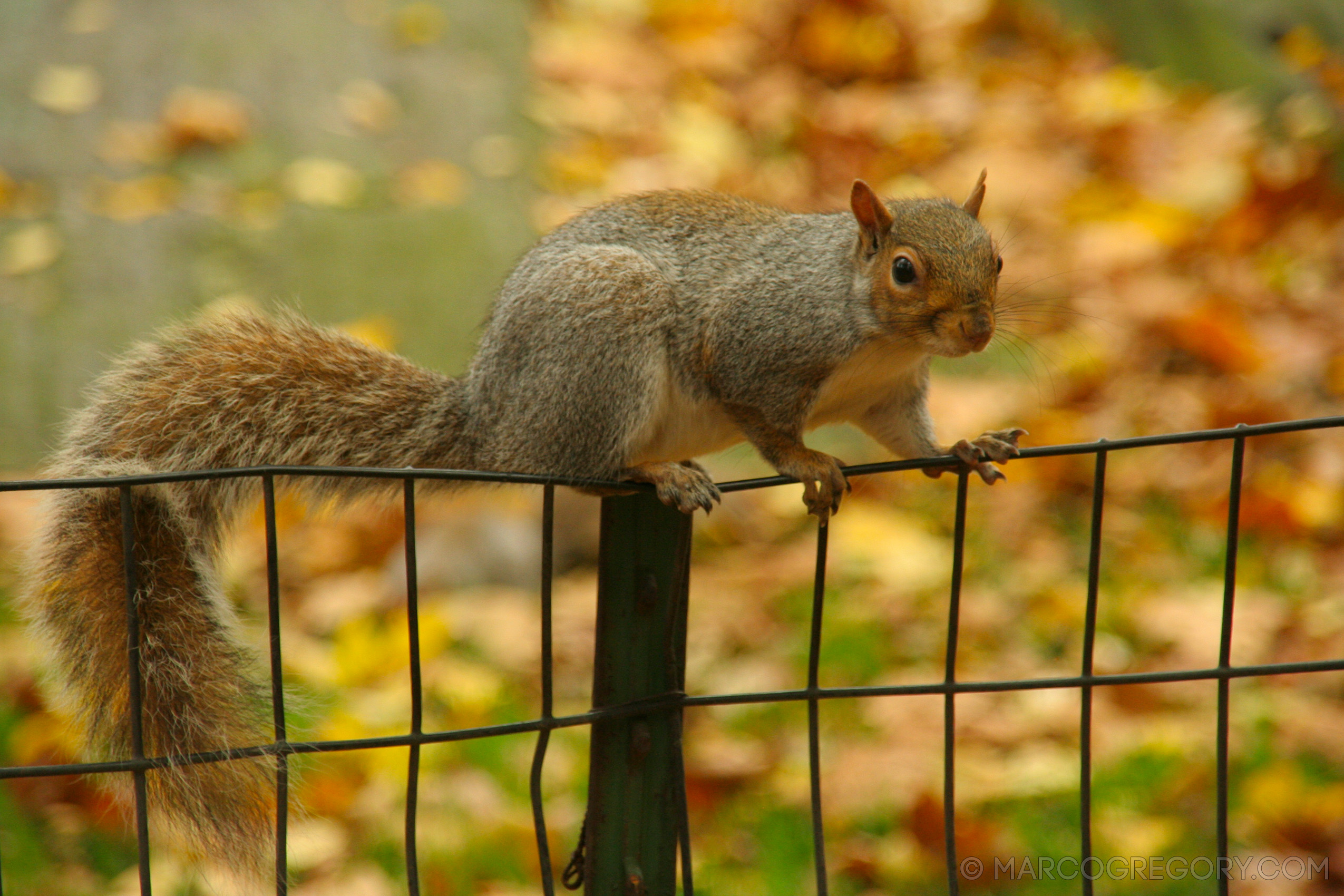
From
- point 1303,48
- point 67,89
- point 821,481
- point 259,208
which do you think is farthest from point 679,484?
point 1303,48

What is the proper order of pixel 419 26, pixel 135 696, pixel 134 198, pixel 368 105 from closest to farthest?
pixel 135 696 → pixel 134 198 → pixel 368 105 → pixel 419 26

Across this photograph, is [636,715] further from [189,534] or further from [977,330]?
[977,330]

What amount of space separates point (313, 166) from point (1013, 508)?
205 cm

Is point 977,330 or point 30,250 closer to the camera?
point 977,330

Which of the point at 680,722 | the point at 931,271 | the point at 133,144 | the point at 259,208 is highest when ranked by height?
the point at 133,144

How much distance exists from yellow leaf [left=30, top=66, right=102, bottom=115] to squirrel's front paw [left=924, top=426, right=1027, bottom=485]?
3.14 meters

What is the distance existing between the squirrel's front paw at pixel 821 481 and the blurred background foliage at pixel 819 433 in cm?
27

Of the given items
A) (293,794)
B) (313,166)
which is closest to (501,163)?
(313,166)

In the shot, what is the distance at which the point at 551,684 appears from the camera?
101 cm

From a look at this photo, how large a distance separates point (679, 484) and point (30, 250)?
8.22ft

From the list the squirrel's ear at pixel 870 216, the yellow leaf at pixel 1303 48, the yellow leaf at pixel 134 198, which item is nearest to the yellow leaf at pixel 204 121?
the yellow leaf at pixel 134 198

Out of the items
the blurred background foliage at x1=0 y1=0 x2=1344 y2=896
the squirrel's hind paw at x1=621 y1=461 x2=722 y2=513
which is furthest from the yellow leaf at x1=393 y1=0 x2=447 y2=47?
the squirrel's hind paw at x1=621 y1=461 x2=722 y2=513

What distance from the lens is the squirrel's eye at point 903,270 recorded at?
54.1 inches

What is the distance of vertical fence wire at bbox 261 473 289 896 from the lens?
924 millimetres
